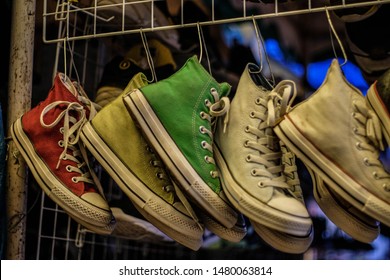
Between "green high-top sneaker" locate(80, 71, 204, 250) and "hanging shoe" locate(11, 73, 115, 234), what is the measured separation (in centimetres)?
6

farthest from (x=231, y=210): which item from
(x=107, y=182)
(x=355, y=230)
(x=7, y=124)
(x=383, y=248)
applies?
(x=383, y=248)

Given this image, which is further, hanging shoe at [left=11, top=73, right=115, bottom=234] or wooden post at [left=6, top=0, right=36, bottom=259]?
wooden post at [left=6, top=0, right=36, bottom=259]

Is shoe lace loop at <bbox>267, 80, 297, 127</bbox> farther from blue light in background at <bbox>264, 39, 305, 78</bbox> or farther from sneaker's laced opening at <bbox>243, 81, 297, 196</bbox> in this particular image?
blue light in background at <bbox>264, 39, 305, 78</bbox>

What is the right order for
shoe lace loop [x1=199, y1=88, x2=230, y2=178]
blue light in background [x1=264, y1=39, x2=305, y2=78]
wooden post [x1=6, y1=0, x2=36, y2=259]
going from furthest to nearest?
blue light in background [x1=264, y1=39, x2=305, y2=78] → wooden post [x1=6, y1=0, x2=36, y2=259] → shoe lace loop [x1=199, y1=88, x2=230, y2=178]

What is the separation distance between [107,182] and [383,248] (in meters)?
0.75

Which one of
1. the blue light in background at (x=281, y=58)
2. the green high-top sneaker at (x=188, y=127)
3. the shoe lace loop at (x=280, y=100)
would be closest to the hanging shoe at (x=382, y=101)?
the shoe lace loop at (x=280, y=100)

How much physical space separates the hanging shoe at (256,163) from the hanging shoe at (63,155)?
0.72 ft

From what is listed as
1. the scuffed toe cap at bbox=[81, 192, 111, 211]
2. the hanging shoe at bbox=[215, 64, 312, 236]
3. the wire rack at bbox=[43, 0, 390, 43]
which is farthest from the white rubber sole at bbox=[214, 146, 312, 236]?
the wire rack at bbox=[43, 0, 390, 43]

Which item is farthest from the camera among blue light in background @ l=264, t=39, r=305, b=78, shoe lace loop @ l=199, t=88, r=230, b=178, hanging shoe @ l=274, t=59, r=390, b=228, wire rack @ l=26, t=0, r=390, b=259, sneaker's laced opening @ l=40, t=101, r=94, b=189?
blue light in background @ l=264, t=39, r=305, b=78

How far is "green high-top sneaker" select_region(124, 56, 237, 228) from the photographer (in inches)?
36.7

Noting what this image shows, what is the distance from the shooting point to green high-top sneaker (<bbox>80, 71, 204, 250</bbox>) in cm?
97

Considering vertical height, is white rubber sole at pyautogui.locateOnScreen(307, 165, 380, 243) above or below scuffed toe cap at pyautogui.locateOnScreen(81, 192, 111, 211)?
above

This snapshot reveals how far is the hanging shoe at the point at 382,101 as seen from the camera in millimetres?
866

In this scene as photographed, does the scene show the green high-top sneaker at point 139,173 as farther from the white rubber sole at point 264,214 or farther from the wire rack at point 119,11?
the wire rack at point 119,11
